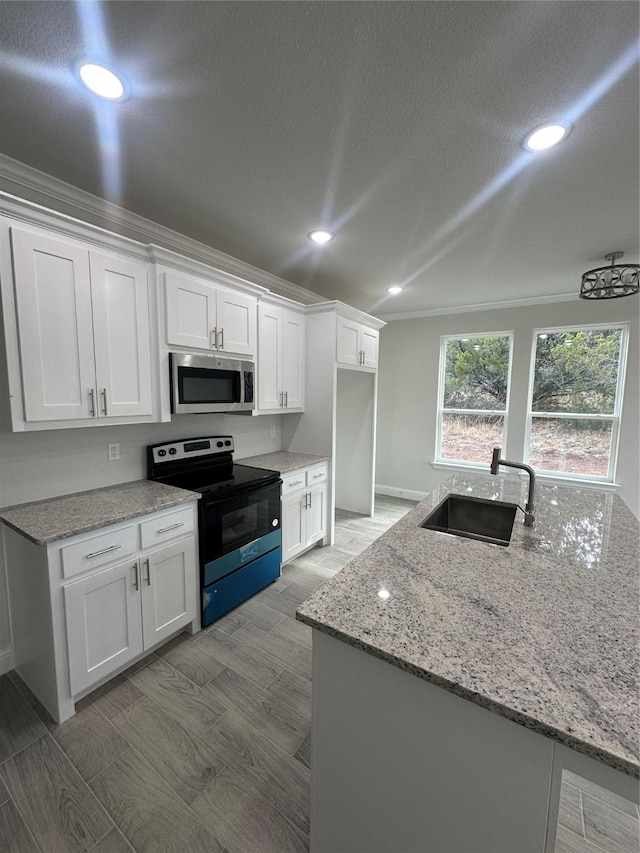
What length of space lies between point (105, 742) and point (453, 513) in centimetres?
204

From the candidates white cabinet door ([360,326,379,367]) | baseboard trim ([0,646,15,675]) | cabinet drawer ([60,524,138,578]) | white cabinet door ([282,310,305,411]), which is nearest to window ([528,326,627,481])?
white cabinet door ([360,326,379,367])

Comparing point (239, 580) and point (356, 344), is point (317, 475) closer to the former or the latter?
point (239, 580)

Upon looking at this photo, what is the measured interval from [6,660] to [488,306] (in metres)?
5.31

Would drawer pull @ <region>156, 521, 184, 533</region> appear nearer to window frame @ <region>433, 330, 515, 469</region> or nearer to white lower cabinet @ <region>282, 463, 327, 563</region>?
white lower cabinet @ <region>282, 463, 327, 563</region>

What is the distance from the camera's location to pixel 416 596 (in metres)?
1.12

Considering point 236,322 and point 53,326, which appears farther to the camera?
point 236,322

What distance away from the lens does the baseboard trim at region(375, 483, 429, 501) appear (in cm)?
521

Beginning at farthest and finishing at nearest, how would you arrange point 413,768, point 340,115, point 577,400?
point 577,400, point 340,115, point 413,768

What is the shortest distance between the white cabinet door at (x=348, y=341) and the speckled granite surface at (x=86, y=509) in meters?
1.99

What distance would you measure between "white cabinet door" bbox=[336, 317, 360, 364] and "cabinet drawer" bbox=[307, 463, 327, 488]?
3.46 ft

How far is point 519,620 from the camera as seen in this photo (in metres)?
1.01

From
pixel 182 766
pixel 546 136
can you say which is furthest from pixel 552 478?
pixel 182 766

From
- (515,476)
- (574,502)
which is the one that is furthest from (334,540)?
(574,502)

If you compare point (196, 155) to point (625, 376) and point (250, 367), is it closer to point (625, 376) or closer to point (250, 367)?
point (250, 367)
